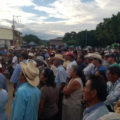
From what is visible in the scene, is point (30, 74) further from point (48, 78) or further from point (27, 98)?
point (48, 78)

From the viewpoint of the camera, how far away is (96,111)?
6.92ft

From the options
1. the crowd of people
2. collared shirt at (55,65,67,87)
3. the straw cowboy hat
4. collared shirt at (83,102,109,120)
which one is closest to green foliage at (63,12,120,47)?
collared shirt at (55,65,67,87)

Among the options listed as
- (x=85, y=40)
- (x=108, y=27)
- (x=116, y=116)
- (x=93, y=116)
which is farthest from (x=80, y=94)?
(x=85, y=40)

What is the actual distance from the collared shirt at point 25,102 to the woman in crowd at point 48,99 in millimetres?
426

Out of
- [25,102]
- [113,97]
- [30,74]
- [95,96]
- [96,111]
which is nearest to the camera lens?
[96,111]

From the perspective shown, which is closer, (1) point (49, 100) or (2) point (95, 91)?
(2) point (95, 91)

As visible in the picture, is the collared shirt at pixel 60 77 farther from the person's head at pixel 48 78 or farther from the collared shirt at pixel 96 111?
the collared shirt at pixel 96 111

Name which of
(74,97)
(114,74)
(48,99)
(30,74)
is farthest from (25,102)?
(114,74)

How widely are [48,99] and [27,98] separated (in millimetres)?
706

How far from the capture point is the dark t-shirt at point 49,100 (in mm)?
3395

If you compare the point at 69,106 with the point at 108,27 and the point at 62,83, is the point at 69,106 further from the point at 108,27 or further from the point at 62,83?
the point at 108,27

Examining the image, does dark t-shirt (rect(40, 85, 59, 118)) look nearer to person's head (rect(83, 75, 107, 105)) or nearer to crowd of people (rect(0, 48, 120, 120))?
crowd of people (rect(0, 48, 120, 120))

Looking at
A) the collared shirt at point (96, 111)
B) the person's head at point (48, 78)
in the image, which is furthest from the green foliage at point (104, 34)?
the collared shirt at point (96, 111)

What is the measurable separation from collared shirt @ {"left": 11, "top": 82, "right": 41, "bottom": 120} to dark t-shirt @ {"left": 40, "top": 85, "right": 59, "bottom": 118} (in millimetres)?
436
